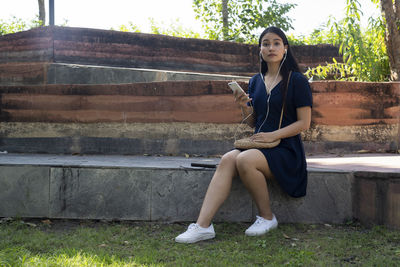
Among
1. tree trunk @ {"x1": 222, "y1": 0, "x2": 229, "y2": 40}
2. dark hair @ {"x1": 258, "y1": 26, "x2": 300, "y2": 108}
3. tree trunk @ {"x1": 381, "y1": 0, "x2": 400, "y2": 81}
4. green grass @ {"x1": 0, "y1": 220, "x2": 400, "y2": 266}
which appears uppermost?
tree trunk @ {"x1": 222, "y1": 0, "x2": 229, "y2": 40}

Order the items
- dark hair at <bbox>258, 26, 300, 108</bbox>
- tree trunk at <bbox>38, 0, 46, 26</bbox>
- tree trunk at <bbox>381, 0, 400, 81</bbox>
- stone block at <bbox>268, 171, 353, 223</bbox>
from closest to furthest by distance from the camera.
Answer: dark hair at <bbox>258, 26, 300, 108</bbox>, stone block at <bbox>268, 171, 353, 223</bbox>, tree trunk at <bbox>381, 0, 400, 81</bbox>, tree trunk at <bbox>38, 0, 46, 26</bbox>

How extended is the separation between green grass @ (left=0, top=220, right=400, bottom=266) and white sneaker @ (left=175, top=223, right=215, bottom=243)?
1.8 inches

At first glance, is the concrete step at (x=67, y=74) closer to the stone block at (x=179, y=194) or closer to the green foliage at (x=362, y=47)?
the green foliage at (x=362, y=47)

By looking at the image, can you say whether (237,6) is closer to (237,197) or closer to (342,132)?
(342,132)

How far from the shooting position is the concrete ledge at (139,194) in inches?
138

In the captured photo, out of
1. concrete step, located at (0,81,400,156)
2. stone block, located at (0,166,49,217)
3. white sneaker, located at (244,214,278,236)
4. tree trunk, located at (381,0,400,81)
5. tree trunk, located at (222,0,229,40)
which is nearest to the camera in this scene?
white sneaker, located at (244,214,278,236)

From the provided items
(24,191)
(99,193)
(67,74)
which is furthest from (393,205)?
(67,74)

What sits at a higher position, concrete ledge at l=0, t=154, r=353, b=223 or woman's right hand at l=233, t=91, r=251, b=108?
woman's right hand at l=233, t=91, r=251, b=108

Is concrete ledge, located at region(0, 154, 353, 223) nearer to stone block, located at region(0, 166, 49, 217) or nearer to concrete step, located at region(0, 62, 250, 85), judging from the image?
stone block, located at region(0, 166, 49, 217)

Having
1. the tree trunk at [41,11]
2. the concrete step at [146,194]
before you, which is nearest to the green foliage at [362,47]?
the concrete step at [146,194]

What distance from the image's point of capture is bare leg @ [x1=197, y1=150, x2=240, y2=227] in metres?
3.07

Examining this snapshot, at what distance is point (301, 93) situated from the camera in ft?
10.6

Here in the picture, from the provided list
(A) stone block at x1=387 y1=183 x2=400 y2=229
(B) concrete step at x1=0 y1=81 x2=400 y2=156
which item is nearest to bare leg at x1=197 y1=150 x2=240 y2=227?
(A) stone block at x1=387 y1=183 x2=400 y2=229

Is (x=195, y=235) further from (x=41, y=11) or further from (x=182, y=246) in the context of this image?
(x=41, y=11)
